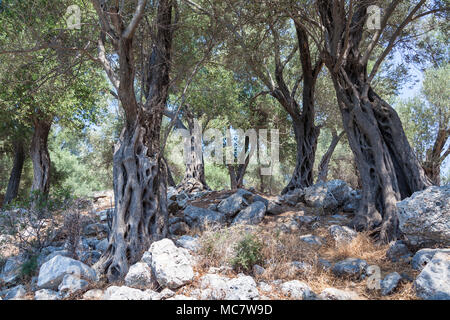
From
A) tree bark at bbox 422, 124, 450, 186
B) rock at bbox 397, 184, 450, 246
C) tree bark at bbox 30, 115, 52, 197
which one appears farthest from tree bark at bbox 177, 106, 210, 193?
tree bark at bbox 422, 124, 450, 186

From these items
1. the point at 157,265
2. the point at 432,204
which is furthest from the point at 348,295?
the point at 157,265

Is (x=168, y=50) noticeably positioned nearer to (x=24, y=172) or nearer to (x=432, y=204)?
(x=432, y=204)

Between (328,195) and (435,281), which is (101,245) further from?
(328,195)

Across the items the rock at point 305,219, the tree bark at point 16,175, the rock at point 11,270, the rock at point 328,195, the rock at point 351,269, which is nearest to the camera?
the rock at point 351,269

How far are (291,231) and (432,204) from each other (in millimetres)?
2705

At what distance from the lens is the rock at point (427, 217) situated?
4.39 metres

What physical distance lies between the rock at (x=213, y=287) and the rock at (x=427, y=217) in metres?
3.10

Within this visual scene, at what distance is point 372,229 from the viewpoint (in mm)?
5875

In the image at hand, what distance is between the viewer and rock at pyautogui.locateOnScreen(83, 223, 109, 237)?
22.6 feet

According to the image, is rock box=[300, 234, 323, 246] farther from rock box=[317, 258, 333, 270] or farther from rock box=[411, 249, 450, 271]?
rock box=[411, 249, 450, 271]


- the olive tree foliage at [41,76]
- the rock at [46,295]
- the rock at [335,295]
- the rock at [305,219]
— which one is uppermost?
the olive tree foliage at [41,76]

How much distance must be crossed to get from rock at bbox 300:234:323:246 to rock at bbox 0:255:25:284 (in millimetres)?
5039

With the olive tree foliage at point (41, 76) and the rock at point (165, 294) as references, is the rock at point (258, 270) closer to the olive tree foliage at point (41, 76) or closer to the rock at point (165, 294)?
the rock at point (165, 294)

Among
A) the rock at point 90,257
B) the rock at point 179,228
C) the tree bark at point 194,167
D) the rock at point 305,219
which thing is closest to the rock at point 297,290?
the rock at point 305,219
